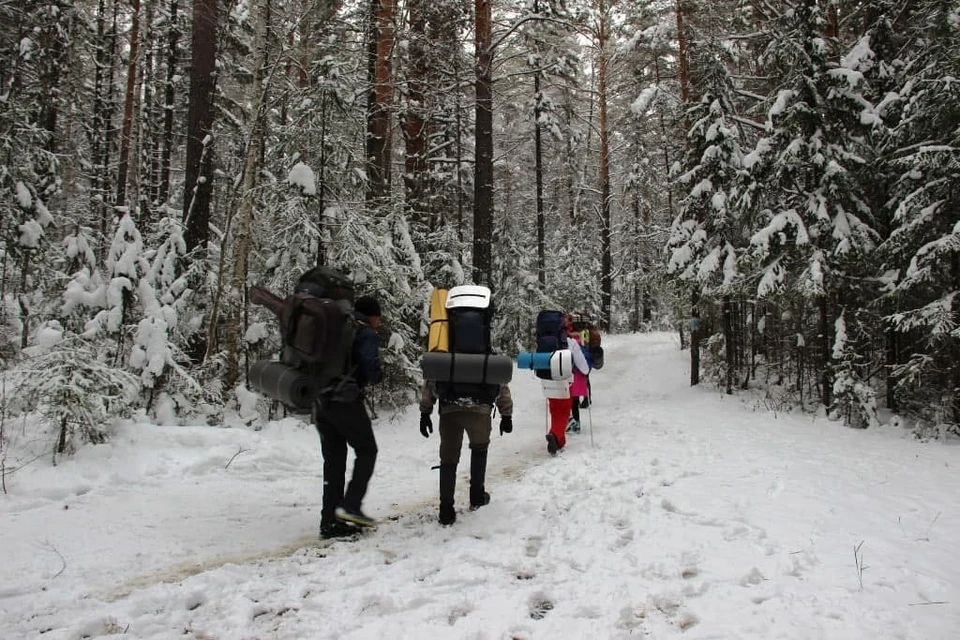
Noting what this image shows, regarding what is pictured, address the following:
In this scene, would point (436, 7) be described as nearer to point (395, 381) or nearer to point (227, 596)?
point (395, 381)

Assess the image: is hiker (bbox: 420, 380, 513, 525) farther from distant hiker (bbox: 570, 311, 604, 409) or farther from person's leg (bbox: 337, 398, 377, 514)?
distant hiker (bbox: 570, 311, 604, 409)

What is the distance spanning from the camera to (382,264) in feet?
32.5

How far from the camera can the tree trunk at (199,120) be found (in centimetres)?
1015

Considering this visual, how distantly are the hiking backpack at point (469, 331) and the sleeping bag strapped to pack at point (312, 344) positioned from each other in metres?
0.93

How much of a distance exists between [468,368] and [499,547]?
154cm

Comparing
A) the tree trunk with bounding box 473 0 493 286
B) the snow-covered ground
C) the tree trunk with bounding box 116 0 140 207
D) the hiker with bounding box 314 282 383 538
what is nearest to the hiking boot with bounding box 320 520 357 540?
the hiker with bounding box 314 282 383 538

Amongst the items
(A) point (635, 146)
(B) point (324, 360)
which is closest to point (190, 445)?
(B) point (324, 360)

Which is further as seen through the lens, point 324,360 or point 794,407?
point 794,407

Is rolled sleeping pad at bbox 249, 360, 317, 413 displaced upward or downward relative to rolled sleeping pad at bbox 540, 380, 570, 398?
upward

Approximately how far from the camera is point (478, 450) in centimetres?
550

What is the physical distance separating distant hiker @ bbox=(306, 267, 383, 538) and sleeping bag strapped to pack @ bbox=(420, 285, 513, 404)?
60 cm

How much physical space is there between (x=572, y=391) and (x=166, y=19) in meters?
18.0

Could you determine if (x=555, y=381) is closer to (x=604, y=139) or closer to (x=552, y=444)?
(x=552, y=444)

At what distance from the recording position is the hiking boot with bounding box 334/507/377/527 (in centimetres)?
483
